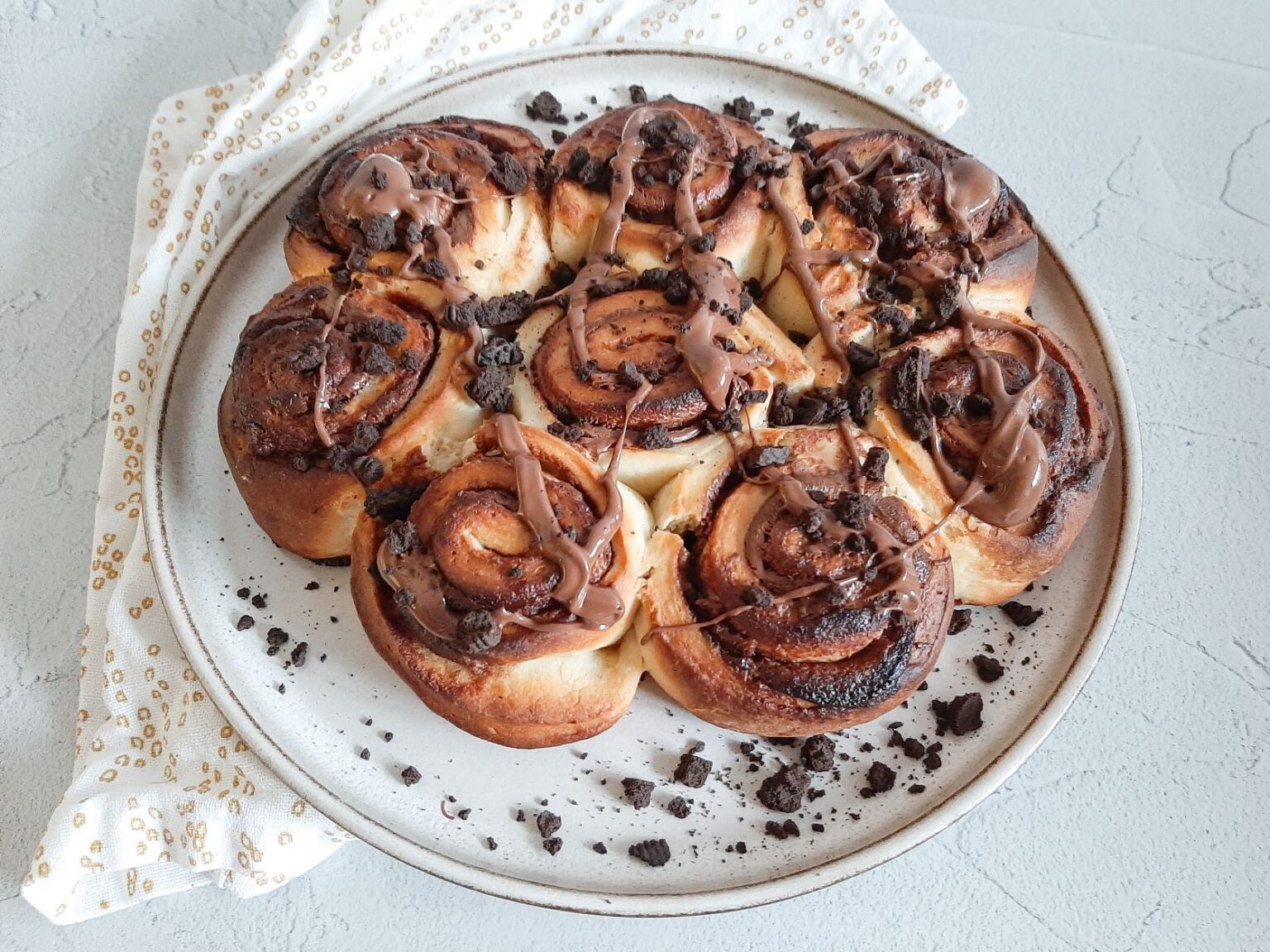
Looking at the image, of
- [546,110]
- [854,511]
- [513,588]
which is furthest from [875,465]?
[546,110]

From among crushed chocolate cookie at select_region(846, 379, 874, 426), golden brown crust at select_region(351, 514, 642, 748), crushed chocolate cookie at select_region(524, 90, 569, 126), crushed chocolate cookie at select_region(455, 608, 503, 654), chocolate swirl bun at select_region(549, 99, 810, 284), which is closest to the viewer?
crushed chocolate cookie at select_region(455, 608, 503, 654)

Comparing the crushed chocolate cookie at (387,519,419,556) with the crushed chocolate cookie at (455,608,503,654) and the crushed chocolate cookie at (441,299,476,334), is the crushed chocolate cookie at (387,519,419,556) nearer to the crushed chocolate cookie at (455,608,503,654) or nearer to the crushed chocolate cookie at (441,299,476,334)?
the crushed chocolate cookie at (455,608,503,654)

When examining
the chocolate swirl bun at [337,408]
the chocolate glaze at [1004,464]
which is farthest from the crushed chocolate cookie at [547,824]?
the chocolate glaze at [1004,464]

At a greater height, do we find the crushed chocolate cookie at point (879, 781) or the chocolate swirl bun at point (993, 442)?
the chocolate swirl bun at point (993, 442)

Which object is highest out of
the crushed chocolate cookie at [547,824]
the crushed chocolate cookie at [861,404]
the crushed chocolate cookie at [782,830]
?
the crushed chocolate cookie at [861,404]

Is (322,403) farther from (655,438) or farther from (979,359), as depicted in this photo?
(979,359)

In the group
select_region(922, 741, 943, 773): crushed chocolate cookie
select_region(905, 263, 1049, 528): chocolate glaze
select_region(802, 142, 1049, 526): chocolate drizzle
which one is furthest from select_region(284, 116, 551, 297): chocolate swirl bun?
select_region(922, 741, 943, 773): crushed chocolate cookie

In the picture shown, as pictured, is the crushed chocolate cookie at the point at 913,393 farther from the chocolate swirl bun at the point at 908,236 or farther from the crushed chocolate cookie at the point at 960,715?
the crushed chocolate cookie at the point at 960,715

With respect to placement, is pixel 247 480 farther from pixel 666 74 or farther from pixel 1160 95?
pixel 1160 95

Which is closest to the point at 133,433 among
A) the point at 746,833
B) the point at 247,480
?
the point at 247,480
